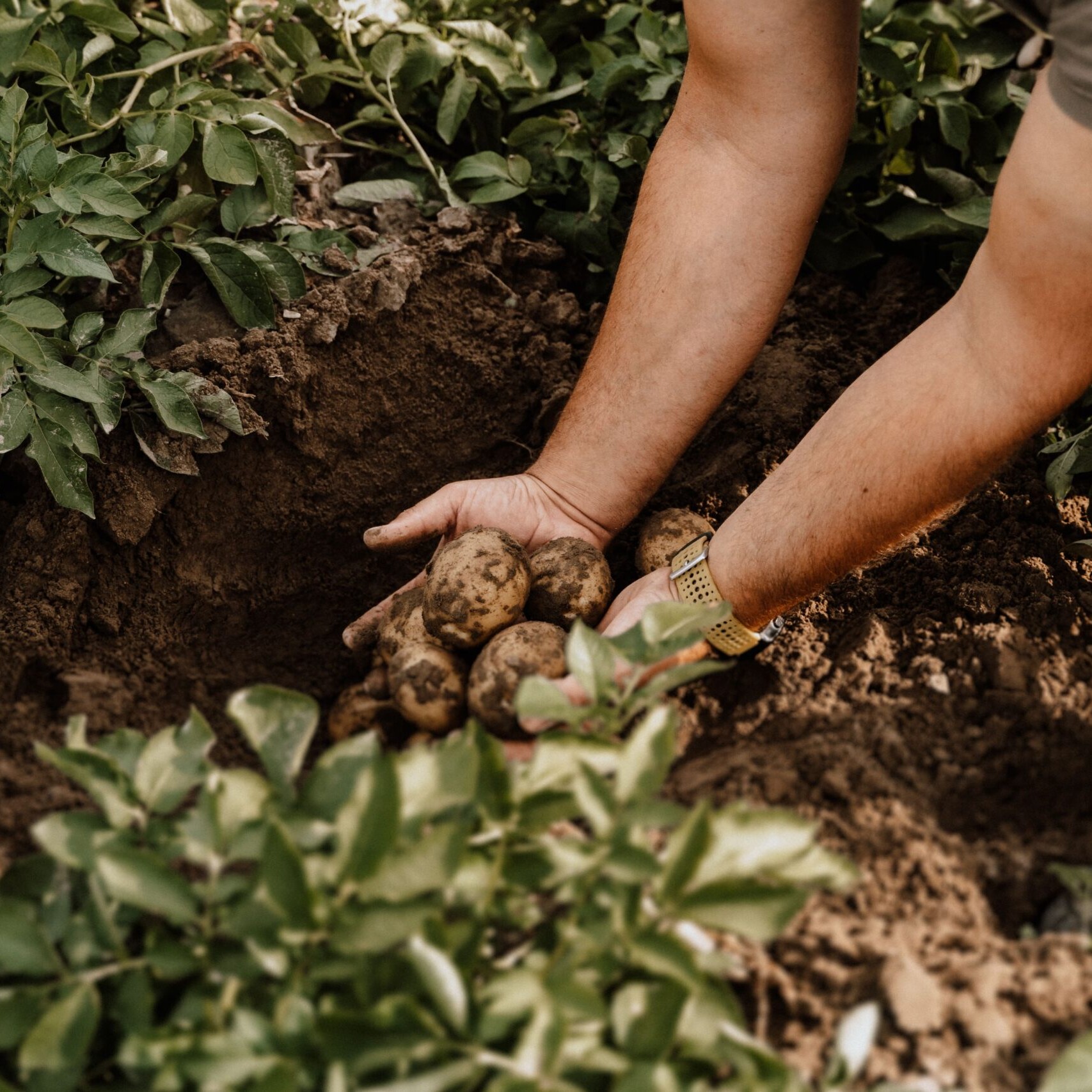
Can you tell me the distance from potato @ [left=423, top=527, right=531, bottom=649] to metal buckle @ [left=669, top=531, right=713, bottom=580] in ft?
0.99

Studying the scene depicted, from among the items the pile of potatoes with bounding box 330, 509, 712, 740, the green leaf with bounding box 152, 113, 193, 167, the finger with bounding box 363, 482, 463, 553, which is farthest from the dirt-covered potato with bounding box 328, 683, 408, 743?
A: the green leaf with bounding box 152, 113, 193, 167

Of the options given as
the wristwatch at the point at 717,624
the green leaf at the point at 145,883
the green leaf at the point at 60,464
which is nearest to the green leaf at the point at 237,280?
the green leaf at the point at 60,464

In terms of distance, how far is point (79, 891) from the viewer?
4.07ft

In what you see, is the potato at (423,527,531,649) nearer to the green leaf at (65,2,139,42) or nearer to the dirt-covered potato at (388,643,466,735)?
the dirt-covered potato at (388,643,466,735)

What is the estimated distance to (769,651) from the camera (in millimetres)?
2043

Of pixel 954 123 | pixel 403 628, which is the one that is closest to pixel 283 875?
pixel 403 628

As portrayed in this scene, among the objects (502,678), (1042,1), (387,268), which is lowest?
(502,678)

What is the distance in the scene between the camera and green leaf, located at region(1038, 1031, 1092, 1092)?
0.95m

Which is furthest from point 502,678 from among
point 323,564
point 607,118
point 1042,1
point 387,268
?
point 607,118

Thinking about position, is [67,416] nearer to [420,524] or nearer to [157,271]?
[157,271]

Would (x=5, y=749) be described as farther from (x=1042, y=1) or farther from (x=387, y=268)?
(x=1042, y=1)

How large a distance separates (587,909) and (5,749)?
1.09m

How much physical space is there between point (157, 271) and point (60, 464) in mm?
519

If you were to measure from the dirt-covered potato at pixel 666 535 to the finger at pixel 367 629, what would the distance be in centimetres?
48
